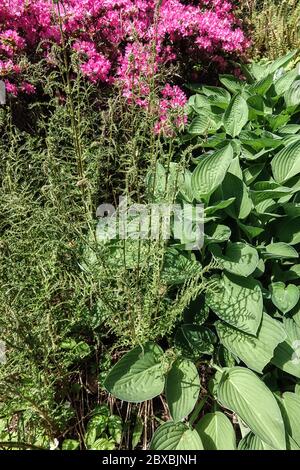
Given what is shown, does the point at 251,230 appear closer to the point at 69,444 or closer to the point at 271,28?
the point at 69,444

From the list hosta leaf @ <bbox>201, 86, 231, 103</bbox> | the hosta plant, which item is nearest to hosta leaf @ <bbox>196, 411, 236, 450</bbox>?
the hosta plant

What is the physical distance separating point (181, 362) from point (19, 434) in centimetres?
71

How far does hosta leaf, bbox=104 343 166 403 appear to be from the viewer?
69.0 inches

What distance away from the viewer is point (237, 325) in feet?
6.26

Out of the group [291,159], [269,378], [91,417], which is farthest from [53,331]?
[291,159]

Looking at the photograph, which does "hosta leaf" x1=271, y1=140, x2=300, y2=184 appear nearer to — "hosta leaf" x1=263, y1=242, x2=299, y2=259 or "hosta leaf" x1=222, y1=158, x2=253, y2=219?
"hosta leaf" x1=222, y1=158, x2=253, y2=219

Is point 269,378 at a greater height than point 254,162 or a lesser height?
lesser

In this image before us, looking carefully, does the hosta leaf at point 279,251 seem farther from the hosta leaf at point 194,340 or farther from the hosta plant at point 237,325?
the hosta leaf at point 194,340

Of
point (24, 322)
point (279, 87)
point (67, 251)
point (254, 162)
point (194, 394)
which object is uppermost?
point (279, 87)

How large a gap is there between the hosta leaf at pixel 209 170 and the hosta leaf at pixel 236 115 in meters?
0.49

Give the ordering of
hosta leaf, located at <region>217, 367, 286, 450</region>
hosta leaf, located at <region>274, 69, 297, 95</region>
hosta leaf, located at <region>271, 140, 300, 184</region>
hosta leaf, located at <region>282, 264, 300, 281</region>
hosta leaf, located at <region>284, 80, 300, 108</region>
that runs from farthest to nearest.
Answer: hosta leaf, located at <region>274, 69, 297, 95</region> → hosta leaf, located at <region>284, 80, 300, 108</region> → hosta leaf, located at <region>271, 140, 300, 184</region> → hosta leaf, located at <region>282, 264, 300, 281</region> → hosta leaf, located at <region>217, 367, 286, 450</region>

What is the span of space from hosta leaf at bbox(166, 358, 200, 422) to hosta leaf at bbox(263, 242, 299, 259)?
0.63 m

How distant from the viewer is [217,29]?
291cm
